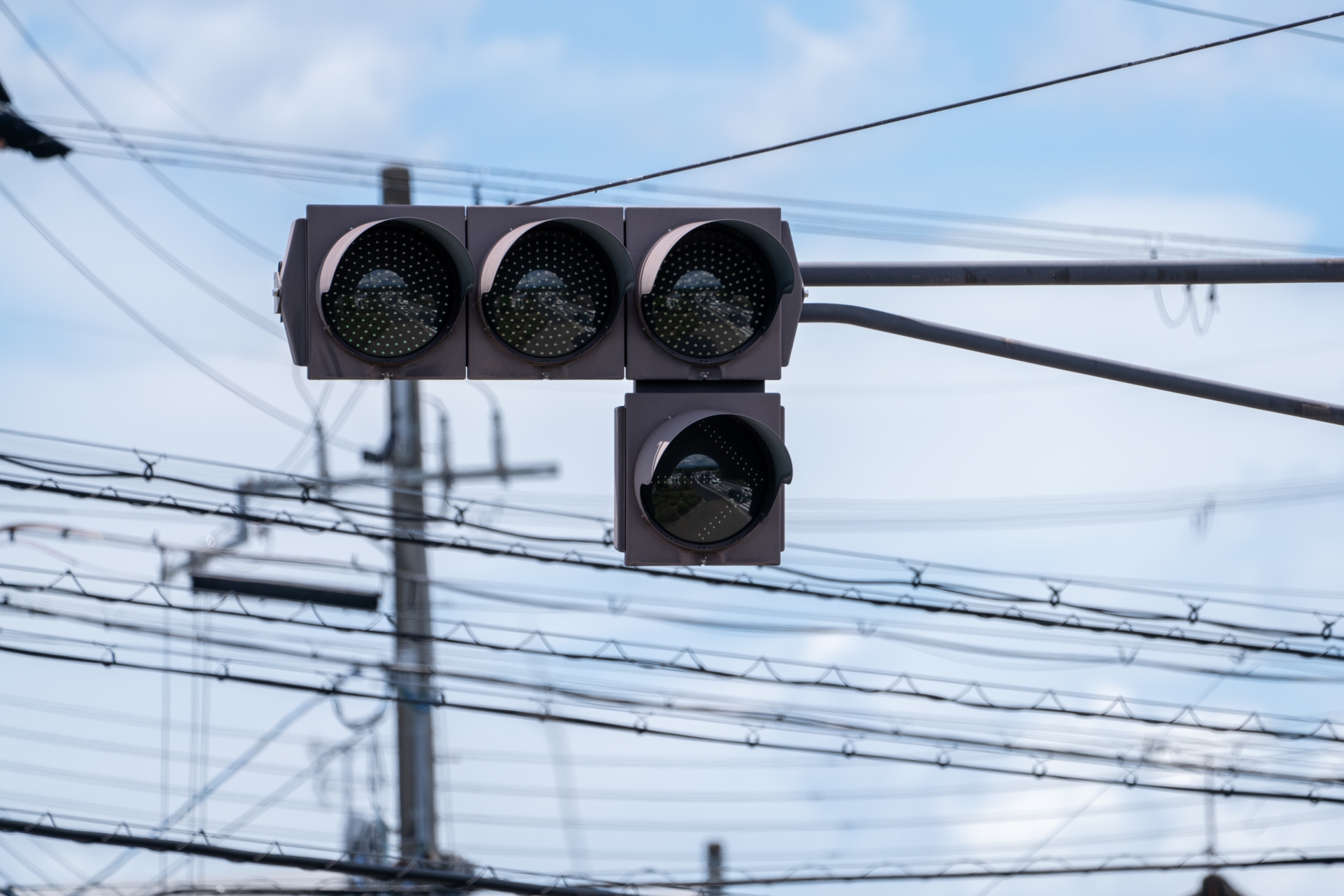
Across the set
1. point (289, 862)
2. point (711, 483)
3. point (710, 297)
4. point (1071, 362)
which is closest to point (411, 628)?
point (289, 862)

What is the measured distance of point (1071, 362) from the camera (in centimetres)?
549

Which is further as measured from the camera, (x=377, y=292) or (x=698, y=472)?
(x=698, y=472)

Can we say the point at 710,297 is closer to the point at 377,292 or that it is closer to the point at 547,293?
the point at 547,293

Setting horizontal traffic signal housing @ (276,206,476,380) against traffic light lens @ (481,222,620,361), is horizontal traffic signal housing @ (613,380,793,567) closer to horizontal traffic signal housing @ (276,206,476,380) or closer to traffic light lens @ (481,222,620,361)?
traffic light lens @ (481,222,620,361)

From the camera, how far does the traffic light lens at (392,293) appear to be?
4.23 metres

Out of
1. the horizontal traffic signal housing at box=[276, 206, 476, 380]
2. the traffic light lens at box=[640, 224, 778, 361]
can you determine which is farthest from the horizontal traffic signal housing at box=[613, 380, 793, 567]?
the horizontal traffic signal housing at box=[276, 206, 476, 380]

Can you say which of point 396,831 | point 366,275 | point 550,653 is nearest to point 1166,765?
point 550,653

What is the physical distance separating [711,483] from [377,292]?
1.15 meters

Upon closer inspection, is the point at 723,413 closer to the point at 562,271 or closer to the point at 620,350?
the point at 620,350

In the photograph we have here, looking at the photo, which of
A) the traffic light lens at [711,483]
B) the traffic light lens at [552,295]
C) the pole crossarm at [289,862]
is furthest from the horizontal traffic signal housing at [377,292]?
the pole crossarm at [289,862]

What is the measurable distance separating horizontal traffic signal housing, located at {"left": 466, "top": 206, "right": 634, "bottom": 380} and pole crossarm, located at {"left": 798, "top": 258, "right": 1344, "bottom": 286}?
0.82 m

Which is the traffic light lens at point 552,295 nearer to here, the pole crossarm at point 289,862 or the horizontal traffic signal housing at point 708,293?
the horizontal traffic signal housing at point 708,293

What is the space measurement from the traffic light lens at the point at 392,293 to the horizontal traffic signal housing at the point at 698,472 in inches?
25.5

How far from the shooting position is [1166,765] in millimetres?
15414
